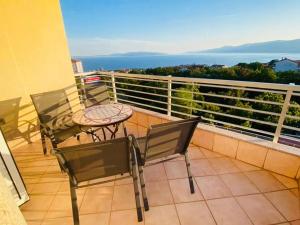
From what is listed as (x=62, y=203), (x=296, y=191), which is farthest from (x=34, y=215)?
(x=296, y=191)

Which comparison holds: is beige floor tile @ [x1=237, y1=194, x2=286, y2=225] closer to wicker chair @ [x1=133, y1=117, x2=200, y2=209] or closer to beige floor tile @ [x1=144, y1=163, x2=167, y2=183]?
wicker chair @ [x1=133, y1=117, x2=200, y2=209]

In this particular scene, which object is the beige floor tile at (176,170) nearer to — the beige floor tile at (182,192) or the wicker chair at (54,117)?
the beige floor tile at (182,192)

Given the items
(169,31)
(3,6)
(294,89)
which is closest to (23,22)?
(3,6)

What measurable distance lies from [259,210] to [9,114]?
11.9ft

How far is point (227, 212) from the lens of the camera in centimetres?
157

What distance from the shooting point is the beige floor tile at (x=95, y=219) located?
1.54 m

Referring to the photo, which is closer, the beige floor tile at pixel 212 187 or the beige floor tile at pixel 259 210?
the beige floor tile at pixel 259 210

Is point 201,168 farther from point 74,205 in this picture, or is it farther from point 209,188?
point 74,205

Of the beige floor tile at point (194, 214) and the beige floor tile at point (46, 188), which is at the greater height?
the beige floor tile at point (194, 214)

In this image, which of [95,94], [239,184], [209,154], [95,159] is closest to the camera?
[95,159]

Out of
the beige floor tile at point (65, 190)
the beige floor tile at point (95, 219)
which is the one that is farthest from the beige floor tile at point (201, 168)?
the beige floor tile at point (65, 190)

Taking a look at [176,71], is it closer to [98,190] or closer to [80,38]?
[98,190]

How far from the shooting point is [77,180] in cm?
147

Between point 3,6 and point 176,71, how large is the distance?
20.9m
